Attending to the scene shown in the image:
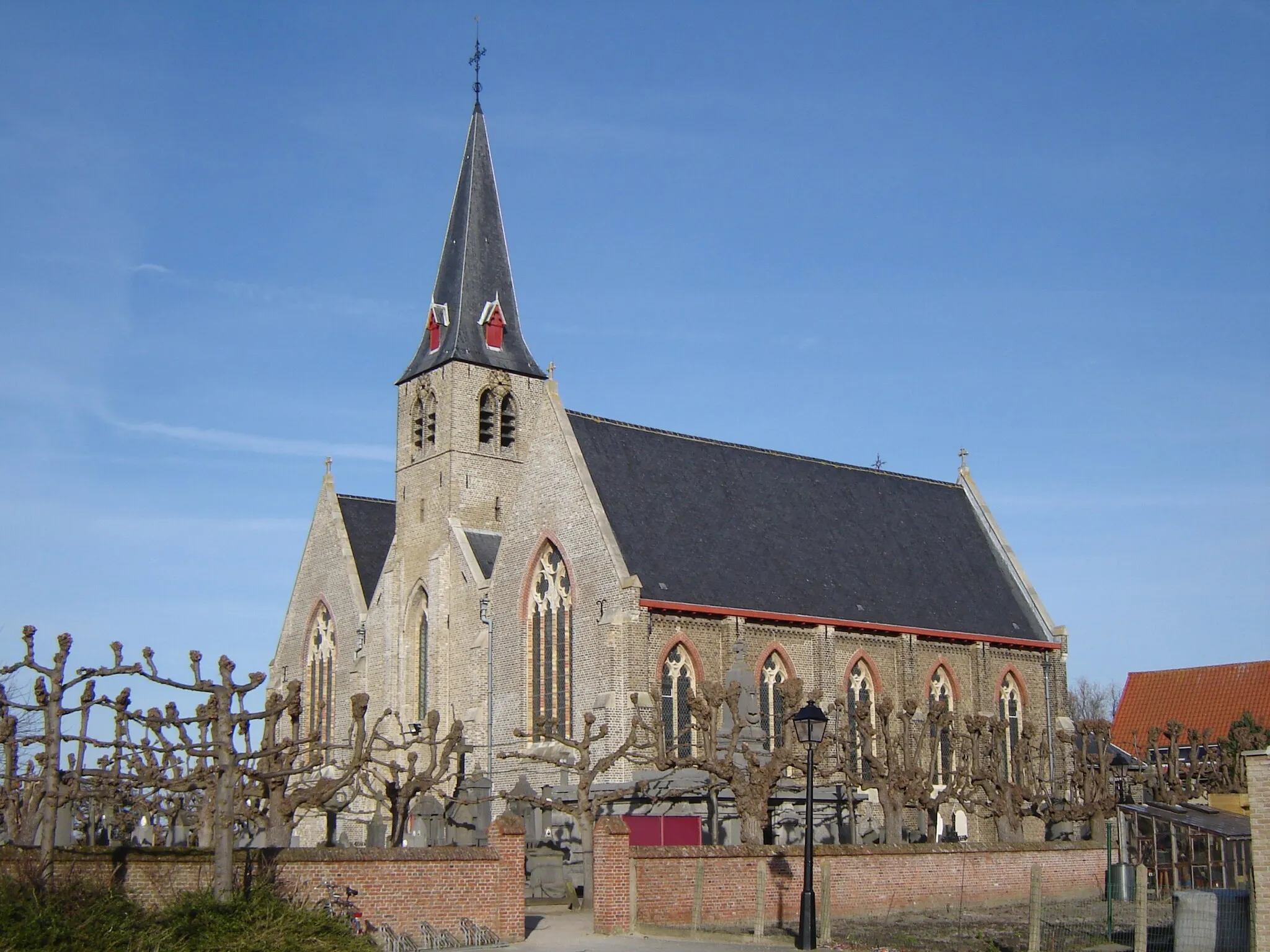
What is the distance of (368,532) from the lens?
49781 mm

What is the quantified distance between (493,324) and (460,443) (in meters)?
4.43

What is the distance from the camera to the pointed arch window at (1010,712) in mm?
43875

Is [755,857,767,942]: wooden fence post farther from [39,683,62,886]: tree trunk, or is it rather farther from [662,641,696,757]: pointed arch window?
[662,641,696,757]: pointed arch window

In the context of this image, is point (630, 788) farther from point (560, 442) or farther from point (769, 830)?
point (560, 442)

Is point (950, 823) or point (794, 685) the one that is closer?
point (794, 685)

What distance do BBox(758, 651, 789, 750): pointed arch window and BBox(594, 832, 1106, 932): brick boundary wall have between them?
35.2 feet

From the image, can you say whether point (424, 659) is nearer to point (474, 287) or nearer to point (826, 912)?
point (474, 287)

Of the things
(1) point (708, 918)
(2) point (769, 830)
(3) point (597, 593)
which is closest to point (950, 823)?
(2) point (769, 830)

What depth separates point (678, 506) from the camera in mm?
39500

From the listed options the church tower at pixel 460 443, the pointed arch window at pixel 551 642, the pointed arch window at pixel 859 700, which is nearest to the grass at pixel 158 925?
the pointed arch window at pixel 551 642

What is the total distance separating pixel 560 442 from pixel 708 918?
18626mm

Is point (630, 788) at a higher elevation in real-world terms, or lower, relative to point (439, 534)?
lower

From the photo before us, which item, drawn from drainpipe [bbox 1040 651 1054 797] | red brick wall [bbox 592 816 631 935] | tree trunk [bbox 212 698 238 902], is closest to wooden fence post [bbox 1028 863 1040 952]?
red brick wall [bbox 592 816 631 935]

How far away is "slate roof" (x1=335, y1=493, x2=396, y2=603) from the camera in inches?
1879
